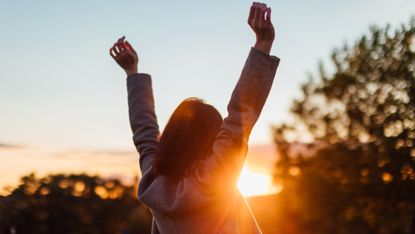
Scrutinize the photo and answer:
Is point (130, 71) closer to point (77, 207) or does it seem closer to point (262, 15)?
point (262, 15)

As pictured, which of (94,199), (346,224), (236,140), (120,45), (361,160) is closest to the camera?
(236,140)

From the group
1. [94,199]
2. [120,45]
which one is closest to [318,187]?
[120,45]

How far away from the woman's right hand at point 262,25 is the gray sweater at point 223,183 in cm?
4

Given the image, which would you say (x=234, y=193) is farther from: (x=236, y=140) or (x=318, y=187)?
(x=318, y=187)

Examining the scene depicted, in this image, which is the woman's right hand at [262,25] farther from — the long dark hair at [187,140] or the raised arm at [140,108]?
the raised arm at [140,108]

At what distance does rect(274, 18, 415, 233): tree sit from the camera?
1296 inches

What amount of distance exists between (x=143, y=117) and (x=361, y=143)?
33.0 m

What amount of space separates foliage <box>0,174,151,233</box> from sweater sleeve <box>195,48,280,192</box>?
69.0 m

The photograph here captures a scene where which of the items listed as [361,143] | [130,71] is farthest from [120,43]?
[361,143]

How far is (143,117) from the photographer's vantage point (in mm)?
2377

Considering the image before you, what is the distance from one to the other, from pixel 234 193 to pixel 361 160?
3232 centimetres

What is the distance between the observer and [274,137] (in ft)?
120

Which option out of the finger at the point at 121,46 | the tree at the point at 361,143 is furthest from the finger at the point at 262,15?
the tree at the point at 361,143

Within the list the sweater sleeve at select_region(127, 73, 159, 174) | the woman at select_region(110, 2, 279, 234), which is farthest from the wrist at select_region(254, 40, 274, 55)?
the sweater sleeve at select_region(127, 73, 159, 174)
